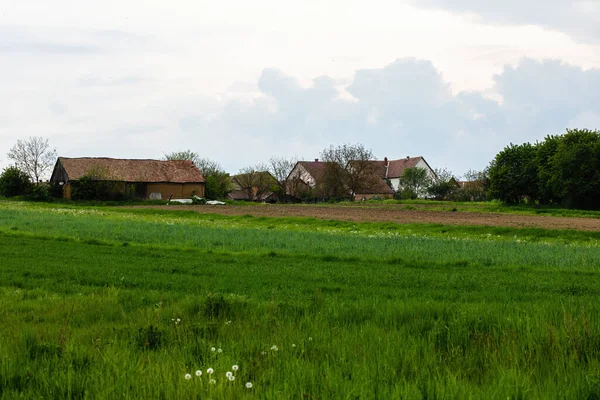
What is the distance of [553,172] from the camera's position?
71.6 meters

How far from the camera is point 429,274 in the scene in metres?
15.2

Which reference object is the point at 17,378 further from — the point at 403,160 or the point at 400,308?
the point at 403,160

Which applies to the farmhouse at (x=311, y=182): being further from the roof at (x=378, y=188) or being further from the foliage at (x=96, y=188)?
the foliage at (x=96, y=188)

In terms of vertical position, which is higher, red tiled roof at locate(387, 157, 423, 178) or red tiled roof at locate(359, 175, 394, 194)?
red tiled roof at locate(387, 157, 423, 178)

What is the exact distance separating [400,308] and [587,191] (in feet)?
218

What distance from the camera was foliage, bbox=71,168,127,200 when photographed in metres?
86.5

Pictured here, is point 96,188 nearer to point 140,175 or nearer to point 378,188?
point 140,175

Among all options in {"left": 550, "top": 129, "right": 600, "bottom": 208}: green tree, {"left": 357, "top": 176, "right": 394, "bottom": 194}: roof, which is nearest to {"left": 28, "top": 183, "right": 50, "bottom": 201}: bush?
{"left": 357, "top": 176, "right": 394, "bottom": 194}: roof

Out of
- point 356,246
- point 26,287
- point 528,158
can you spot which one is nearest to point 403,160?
point 528,158

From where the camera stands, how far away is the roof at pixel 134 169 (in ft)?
310

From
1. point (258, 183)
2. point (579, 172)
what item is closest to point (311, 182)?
point (258, 183)

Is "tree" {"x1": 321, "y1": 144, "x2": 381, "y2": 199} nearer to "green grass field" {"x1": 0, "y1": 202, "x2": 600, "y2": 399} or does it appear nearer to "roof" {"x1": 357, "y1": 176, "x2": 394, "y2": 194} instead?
"roof" {"x1": 357, "y1": 176, "x2": 394, "y2": 194}

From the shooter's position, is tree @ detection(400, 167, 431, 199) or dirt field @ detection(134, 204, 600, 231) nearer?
dirt field @ detection(134, 204, 600, 231)

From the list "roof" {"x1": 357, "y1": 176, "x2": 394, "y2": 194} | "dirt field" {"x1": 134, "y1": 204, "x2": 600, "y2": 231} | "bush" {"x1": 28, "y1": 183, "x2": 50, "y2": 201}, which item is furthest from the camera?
"roof" {"x1": 357, "y1": 176, "x2": 394, "y2": 194}
